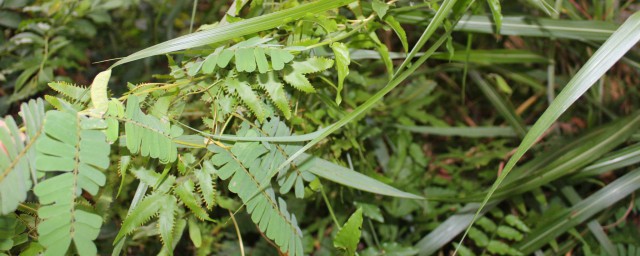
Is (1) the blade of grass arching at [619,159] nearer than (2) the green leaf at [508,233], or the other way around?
(1) the blade of grass arching at [619,159]

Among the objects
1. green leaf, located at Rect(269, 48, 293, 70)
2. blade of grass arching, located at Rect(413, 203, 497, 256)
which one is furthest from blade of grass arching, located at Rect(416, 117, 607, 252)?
green leaf, located at Rect(269, 48, 293, 70)

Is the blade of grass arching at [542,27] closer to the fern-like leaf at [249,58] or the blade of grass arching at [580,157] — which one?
the blade of grass arching at [580,157]

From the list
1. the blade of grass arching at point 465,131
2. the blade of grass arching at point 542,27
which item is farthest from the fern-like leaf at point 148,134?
the blade of grass arching at point 465,131

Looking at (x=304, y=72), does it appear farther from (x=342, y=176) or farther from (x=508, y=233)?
(x=508, y=233)

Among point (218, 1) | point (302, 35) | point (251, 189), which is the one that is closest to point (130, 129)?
point (251, 189)

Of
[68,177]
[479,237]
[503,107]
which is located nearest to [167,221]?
[68,177]

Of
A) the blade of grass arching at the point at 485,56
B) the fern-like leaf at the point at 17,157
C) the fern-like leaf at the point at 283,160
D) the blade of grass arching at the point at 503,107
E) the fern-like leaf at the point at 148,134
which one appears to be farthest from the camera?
the blade of grass arching at the point at 503,107

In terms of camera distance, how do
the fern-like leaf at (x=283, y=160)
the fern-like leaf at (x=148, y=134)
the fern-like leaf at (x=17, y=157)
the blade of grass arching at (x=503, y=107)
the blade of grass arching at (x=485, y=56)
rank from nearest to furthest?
the fern-like leaf at (x=17, y=157) < the fern-like leaf at (x=148, y=134) < the fern-like leaf at (x=283, y=160) < the blade of grass arching at (x=485, y=56) < the blade of grass arching at (x=503, y=107)
